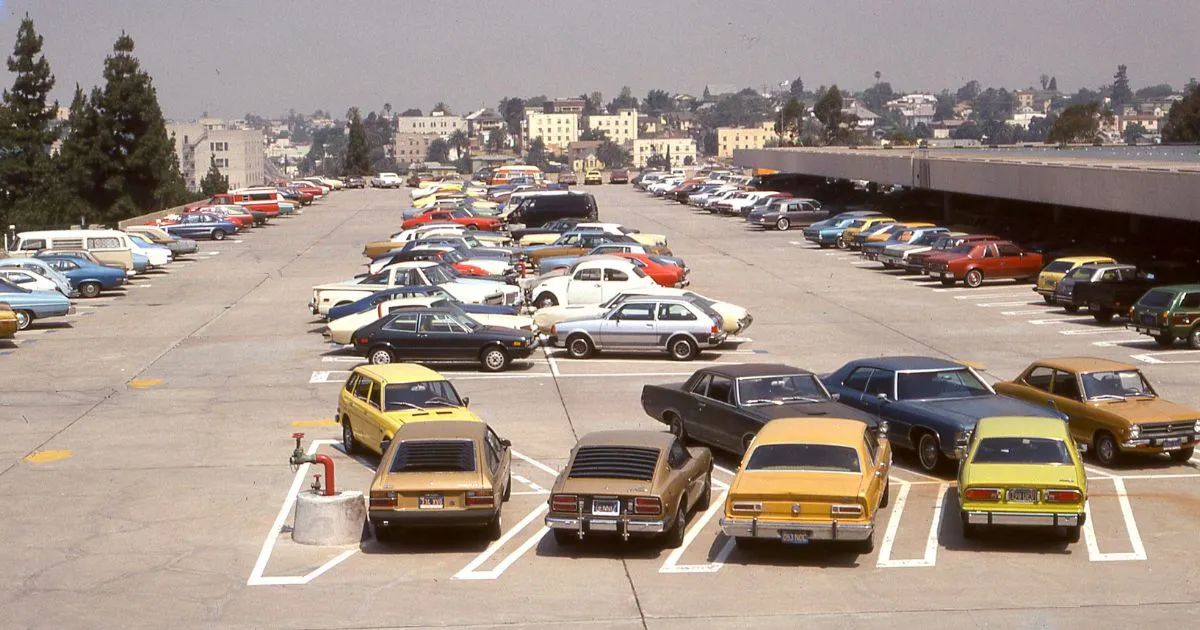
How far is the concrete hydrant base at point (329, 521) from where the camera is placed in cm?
1694

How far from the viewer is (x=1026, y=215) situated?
205ft

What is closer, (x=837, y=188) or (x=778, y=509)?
(x=778, y=509)

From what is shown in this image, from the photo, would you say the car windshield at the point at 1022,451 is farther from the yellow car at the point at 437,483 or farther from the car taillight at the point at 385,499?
the car taillight at the point at 385,499

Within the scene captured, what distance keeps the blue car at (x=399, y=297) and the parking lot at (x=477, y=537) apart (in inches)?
36.8

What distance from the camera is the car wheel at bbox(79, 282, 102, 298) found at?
45.1 m

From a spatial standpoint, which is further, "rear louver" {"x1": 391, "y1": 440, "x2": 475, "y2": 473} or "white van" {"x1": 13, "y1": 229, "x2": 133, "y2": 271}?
"white van" {"x1": 13, "y1": 229, "x2": 133, "y2": 271}

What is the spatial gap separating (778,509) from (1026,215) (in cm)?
4998

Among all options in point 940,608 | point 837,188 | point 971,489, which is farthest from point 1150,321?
point 837,188

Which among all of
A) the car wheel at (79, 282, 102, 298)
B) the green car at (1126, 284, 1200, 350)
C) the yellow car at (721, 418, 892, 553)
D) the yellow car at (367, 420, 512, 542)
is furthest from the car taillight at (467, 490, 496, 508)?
the car wheel at (79, 282, 102, 298)

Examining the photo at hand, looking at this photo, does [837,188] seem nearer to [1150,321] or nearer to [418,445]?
[1150,321]

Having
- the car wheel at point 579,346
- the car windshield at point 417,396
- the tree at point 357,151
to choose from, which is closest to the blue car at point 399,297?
the car wheel at point 579,346

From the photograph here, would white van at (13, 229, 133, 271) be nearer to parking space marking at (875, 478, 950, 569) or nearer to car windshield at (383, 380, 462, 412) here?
car windshield at (383, 380, 462, 412)

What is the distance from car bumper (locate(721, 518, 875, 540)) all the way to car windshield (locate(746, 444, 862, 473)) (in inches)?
33.4

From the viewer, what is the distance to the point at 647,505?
→ 1582 cm
